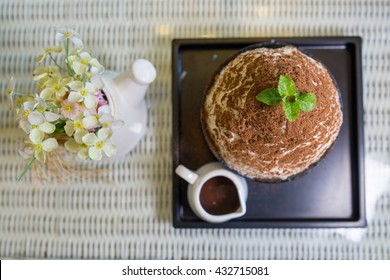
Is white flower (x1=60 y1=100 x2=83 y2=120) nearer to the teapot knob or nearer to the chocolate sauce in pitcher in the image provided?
the teapot knob

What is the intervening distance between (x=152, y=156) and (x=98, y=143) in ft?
1.08

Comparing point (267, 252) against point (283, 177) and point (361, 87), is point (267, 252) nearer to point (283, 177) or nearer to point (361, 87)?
point (283, 177)

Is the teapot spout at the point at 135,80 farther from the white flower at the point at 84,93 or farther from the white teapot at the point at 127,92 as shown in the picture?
the white flower at the point at 84,93

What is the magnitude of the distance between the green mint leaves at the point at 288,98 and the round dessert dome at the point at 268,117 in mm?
20

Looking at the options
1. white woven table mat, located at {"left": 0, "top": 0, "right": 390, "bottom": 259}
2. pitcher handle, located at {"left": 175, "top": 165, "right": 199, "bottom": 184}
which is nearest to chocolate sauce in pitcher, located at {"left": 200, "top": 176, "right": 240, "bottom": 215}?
pitcher handle, located at {"left": 175, "top": 165, "right": 199, "bottom": 184}

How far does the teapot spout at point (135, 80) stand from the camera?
862mm

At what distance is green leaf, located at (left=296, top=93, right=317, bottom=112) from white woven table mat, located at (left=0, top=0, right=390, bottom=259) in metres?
0.36

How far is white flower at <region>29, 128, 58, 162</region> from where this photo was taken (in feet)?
2.45

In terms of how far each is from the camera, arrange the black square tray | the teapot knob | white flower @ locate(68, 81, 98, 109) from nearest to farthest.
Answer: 1. white flower @ locate(68, 81, 98, 109)
2. the teapot knob
3. the black square tray

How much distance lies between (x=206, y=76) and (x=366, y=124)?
40 centimetres

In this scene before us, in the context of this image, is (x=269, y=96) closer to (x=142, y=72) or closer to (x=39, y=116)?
(x=142, y=72)

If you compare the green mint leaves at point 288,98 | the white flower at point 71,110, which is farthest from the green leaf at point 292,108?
the white flower at point 71,110

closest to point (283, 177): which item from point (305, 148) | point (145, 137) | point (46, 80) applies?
point (305, 148)

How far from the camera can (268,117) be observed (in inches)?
→ 30.7
